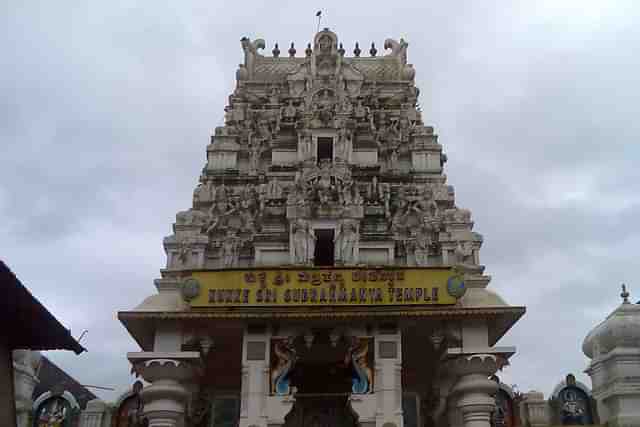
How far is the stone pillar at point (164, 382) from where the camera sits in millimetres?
21328

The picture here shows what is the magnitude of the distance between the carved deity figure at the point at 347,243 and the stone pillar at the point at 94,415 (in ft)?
31.5

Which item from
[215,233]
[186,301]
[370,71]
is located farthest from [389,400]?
[370,71]

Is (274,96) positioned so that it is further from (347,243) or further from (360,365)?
(360,365)

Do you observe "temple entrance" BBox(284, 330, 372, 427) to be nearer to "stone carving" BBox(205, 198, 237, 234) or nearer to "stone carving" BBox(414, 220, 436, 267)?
"stone carving" BBox(414, 220, 436, 267)

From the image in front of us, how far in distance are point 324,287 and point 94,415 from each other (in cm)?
955

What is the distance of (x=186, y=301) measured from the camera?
863 inches

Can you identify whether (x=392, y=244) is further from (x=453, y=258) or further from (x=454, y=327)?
(x=454, y=327)

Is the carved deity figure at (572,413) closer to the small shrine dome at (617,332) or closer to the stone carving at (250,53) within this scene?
the small shrine dome at (617,332)

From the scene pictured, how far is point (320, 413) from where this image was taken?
24.6m

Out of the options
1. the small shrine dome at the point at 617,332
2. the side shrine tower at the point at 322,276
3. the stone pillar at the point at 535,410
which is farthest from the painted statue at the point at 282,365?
the small shrine dome at the point at 617,332

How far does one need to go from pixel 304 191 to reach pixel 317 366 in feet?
19.5

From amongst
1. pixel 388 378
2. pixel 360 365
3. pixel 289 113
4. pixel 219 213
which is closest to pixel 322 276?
pixel 360 365

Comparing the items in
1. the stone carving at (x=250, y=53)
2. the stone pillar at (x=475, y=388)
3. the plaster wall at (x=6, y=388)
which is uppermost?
the stone carving at (x=250, y=53)

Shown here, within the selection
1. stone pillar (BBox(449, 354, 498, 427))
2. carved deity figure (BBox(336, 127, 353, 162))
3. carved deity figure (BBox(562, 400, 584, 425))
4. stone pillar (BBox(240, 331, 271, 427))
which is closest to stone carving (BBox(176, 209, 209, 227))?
stone pillar (BBox(240, 331, 271, 427))
